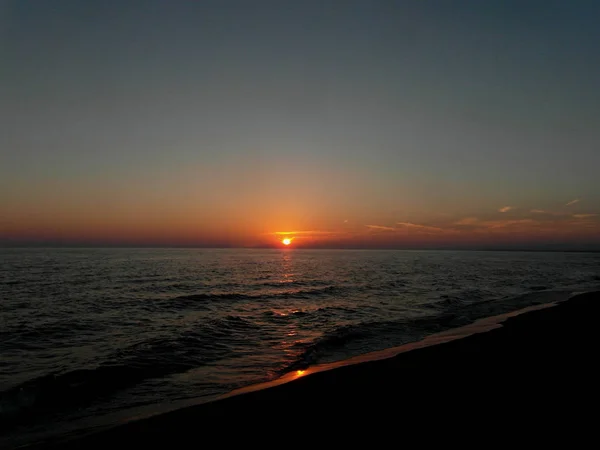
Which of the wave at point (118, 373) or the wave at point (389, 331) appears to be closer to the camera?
the wave at point (118, 373)

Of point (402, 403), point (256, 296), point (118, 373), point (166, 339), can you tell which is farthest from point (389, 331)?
point (256, 296)

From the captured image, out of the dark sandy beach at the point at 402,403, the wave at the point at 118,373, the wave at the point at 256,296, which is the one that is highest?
the dark sandy beach at the point at 402,403

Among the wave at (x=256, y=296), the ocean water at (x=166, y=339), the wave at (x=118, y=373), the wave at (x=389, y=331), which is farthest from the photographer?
the wave at (x=256, y=296)

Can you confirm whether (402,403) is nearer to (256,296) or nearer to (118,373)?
(118,373)

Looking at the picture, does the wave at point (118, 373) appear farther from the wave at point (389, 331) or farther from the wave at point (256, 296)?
the wave at point (256, 296)

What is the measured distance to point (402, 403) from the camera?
7621mm

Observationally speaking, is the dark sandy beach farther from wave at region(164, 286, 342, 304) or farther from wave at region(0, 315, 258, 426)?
wave at region(164, 286, 342, 304)

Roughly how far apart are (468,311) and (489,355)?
549 inches

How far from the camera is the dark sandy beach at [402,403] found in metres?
6.50

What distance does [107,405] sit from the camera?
9.24m

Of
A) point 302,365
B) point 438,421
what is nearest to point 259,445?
point 438,421

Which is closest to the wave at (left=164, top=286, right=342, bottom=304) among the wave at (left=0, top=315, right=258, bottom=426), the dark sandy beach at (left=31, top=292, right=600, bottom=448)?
the wave at (left=0, top=315, right=258, bottom=426)

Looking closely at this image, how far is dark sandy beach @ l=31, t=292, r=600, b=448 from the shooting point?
650 cm

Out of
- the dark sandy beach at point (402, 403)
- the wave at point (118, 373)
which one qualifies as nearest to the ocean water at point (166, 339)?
the wave at point (118, 373)
